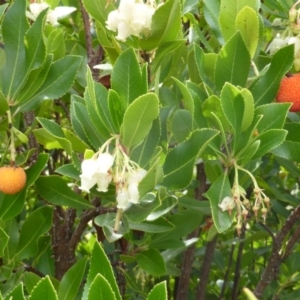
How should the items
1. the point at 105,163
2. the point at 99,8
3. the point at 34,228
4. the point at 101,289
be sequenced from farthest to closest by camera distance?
the point at 34,228 < the point at 99,8 < the point at 105,163 < the point at 101,289

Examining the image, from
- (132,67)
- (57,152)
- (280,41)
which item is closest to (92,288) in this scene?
(132,67)

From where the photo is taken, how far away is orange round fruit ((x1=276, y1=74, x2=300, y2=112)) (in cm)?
112

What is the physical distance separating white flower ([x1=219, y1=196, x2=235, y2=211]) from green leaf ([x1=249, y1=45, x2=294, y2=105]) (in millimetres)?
241

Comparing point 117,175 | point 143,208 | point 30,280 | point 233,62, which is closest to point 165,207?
point 143,208

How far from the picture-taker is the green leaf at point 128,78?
1.03 m

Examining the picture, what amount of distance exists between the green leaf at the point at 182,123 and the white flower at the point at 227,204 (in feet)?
0.56

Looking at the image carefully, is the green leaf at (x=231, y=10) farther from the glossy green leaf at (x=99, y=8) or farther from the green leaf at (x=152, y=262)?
the green leaf at (x=152, y=262)

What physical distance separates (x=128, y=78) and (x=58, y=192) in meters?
0.39

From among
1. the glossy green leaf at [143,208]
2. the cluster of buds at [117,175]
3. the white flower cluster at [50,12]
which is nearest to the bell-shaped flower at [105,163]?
the cluster of buds at [117,175]

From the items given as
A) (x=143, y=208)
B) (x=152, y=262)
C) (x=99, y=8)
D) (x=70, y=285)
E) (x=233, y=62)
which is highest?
(x=99, y=8)

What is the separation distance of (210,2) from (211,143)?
36 cm

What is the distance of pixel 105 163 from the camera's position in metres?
0.97

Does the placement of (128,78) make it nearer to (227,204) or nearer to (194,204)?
(227,204)

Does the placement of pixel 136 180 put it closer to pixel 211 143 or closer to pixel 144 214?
pixel 144 214
